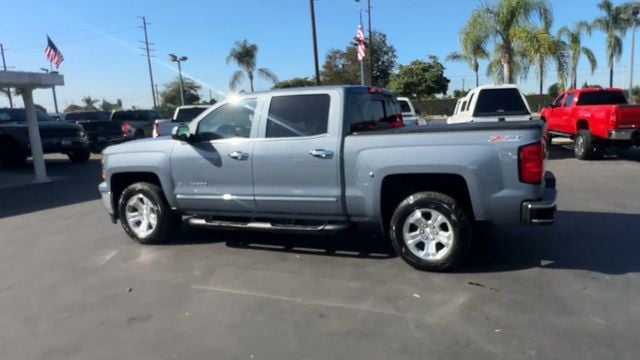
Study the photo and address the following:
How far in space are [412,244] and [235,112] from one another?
8.17 feet

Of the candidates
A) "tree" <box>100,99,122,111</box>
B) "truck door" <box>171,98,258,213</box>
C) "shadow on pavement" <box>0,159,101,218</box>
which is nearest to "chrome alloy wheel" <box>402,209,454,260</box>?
"truck door" <box>171,98,258,213</box>

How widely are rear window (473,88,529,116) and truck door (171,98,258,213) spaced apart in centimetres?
784

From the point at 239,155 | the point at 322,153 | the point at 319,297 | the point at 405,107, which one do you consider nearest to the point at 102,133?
the point at 405,107

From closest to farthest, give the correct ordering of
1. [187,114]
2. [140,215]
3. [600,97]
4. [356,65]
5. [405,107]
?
[140,215] → [600,97] → [405,107] → [187,114] → [356,65]

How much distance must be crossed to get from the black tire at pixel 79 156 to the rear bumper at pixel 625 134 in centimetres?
1536

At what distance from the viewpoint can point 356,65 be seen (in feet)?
164

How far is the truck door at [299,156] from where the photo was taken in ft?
17.0

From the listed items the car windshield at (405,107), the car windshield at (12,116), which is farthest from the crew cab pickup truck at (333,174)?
the car windshield at (12,116)

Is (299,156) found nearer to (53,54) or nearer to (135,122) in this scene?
(135,122)

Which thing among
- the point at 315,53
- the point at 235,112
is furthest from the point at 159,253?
the point at 315,53

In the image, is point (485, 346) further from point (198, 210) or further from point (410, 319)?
point (198, 210)

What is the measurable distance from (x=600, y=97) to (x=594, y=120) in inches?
79.8

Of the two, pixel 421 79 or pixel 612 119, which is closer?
pixel 612 119

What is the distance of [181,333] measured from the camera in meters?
3.88
